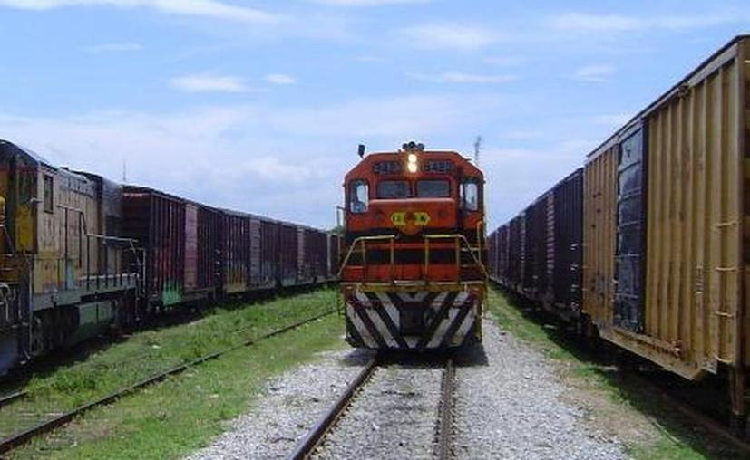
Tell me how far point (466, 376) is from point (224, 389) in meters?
3.56

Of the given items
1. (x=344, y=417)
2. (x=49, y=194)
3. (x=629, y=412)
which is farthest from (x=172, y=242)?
(x=629, y=412)

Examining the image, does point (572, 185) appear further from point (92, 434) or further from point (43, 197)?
point (92, 434)

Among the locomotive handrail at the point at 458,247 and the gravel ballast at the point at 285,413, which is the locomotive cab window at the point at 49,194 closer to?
the gravel ballast at the point at 285,413

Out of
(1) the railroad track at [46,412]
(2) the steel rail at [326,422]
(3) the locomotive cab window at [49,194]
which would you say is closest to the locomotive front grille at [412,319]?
(2) the steel rail at [326,422]

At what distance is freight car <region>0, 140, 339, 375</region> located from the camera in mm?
13820

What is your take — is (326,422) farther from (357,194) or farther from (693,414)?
(357,194)

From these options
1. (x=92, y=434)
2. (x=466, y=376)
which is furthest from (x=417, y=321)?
(x=92, y=434)

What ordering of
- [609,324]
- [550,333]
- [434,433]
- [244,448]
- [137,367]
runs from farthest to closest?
1. [550,333]
2. [137,367]
3. [609,324]
4. [434,433]
5. [244,448]

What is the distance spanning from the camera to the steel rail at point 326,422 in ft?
29.0

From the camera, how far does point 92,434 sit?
33.5 feet

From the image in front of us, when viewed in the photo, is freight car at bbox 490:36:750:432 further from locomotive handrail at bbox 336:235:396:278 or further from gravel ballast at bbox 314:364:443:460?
locomotive handrail at bbox 336:235:396:278

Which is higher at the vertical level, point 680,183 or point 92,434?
point 680,183

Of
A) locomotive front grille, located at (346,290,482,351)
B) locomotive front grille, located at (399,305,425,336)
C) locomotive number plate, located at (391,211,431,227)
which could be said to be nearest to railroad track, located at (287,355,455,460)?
locomotive front grille, located at (346,290,482,351)

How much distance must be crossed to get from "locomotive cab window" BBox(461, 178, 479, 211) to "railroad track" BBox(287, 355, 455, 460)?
3244 millimetres
